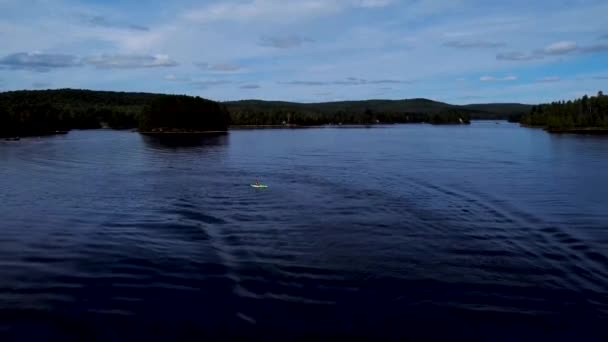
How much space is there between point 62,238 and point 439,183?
2605 cm

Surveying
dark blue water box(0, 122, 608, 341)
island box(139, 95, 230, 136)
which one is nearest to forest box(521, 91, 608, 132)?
island box(139, 95, 230, 136)

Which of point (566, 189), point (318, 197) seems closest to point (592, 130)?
point (566, 189)

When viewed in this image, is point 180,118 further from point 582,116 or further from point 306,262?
point 306,262

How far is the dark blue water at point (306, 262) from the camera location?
13719 millimetres

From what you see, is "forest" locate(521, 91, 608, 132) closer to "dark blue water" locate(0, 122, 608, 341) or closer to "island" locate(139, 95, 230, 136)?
"island" locate(139, 95, 230, 136)

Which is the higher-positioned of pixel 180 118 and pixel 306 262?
pixel 180 118

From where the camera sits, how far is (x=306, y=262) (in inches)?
727

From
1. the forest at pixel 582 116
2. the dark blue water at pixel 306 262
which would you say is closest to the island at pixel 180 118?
the forest at pixel 582 116

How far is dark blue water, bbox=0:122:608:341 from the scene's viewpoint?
45.0ft

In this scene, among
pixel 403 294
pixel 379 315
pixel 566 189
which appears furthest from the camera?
pixel 566 189

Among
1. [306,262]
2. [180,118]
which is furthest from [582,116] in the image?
[306,262]

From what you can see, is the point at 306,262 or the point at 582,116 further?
the point at 582,116

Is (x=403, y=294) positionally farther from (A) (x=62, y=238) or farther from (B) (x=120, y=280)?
(A) (x=62, y=238)

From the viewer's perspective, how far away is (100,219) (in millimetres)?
26219
